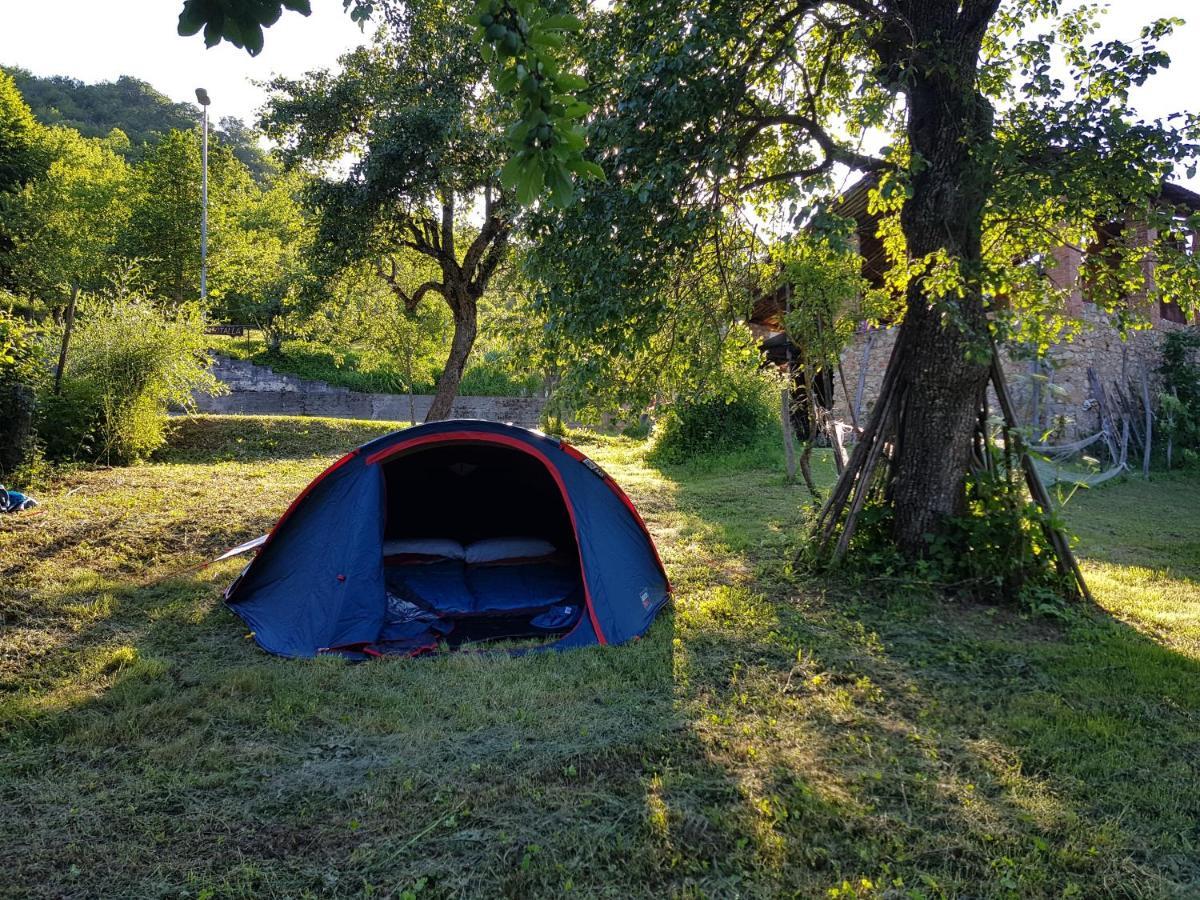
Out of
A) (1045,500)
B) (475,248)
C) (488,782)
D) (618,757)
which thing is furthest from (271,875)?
(475,248)

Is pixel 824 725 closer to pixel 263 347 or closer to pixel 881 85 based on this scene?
pixel 881 85

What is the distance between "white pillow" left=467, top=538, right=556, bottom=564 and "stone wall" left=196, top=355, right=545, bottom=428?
13814 mm

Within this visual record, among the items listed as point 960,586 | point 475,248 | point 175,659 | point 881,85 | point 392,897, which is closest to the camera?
point 392,897

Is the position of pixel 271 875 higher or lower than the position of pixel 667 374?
lower

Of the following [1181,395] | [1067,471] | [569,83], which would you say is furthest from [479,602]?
[1181,395]

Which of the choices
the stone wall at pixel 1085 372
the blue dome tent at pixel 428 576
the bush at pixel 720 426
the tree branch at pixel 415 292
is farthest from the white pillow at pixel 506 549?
the tree branch at pixel 415 292

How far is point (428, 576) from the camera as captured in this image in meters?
5.32

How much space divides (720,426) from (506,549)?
825 centimetres

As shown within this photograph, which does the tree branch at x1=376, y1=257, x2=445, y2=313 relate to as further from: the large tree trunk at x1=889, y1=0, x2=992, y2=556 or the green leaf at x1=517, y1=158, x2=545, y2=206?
the green leaf at x1=517, y1=158, x2=545, y2=206

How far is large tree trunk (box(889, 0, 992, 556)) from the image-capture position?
14.8 ft

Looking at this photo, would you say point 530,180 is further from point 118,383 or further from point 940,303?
point 118,383

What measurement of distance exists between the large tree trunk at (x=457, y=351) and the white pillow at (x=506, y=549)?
7319 mm

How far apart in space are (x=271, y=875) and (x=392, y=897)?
40 cm

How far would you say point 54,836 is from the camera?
229cm
